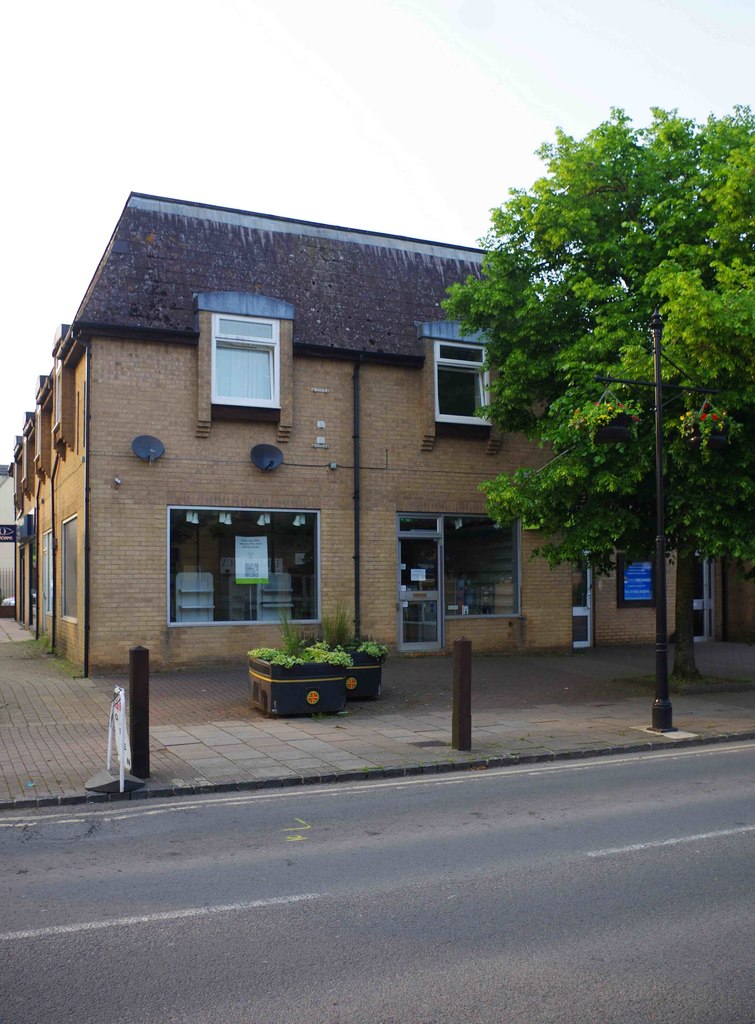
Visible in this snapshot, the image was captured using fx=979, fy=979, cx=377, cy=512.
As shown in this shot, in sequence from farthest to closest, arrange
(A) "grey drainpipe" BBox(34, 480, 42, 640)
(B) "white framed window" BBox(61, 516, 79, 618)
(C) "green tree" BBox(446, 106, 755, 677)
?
(A) "grey drainpipe" BBox(34, 480, 42, 640) < (B) "white framed window" BBox(61, 516, 79, 618) < (C) "green tree" BBox(446, 106, 755, 677)

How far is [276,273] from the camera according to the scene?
64.3ft

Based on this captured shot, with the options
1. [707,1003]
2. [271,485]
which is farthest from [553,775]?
[271,485]

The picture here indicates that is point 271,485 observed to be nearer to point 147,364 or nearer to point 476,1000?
point 147,364

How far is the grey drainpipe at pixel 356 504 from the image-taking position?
19.2 meters

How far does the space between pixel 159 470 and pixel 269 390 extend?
8.74 ft

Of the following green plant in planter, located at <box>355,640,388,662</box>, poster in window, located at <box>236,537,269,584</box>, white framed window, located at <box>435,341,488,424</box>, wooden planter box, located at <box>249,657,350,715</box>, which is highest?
white framed window, located at <box>435,341,488,424</box>

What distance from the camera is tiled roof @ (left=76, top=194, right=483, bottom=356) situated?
18031mm

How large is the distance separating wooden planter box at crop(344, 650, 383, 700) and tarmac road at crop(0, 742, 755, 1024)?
202 inches

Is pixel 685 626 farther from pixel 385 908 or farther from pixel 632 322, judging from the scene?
pixel 385 908

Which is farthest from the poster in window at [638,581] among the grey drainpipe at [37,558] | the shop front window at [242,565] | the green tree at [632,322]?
the grey drainpipe at [37,558]

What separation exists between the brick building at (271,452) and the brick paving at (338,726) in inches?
61.5

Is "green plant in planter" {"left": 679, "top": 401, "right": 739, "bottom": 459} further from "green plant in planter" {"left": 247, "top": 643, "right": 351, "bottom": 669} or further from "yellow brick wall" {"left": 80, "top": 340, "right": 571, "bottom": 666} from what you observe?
"yellow brick wall" {"left": 80, "top": 340, "right": 571, "bottom": 666}

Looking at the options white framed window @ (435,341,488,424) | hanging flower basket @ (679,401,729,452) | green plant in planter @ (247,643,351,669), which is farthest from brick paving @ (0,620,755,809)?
white framed window @ (435,341,488,424)

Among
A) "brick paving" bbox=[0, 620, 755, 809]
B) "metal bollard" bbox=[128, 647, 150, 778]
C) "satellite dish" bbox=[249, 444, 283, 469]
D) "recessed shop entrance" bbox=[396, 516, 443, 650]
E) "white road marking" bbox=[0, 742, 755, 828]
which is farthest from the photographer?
"recessed shop entrance" bbox=[396, 516, 443, 650]
